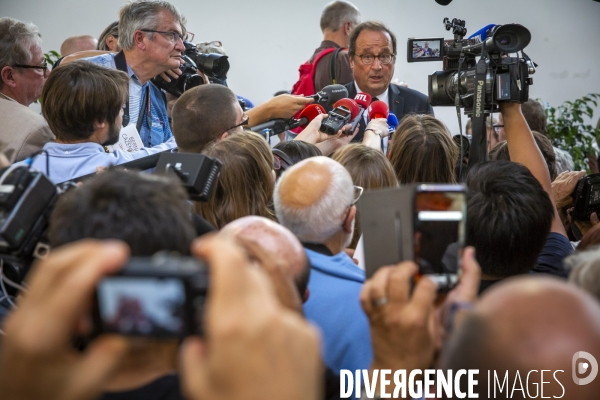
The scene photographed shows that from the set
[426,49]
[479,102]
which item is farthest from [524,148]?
[426,49]

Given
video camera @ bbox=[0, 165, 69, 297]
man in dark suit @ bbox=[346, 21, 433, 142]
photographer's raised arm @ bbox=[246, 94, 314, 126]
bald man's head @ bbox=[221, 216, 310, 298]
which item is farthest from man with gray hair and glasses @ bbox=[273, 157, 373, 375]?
man in dark suit @ bbox=[346, 21, 433, 142]

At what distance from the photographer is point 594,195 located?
2.30 metres

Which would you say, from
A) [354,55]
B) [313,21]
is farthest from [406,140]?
[313,21]

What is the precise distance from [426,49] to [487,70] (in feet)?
3.11

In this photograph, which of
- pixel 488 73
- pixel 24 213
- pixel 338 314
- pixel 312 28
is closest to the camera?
pixel 24 213

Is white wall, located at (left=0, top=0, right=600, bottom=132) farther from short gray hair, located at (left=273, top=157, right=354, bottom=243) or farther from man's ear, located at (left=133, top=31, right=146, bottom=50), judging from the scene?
short gray hair, located at (left=273, top=157, right=354, bottom=243)

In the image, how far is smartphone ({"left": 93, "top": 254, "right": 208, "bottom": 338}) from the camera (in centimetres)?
69

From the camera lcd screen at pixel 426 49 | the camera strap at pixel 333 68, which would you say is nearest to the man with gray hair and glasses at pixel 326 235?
the camera lcd screen at pixel 426 49

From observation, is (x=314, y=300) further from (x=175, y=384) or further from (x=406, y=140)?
(x=406, y=140)

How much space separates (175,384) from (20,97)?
212cm

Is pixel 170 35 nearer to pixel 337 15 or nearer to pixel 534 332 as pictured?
pixel 337 15

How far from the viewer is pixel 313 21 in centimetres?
647

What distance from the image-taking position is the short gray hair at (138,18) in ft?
9.96

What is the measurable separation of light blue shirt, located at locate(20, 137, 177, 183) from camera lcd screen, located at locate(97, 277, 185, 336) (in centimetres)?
141
